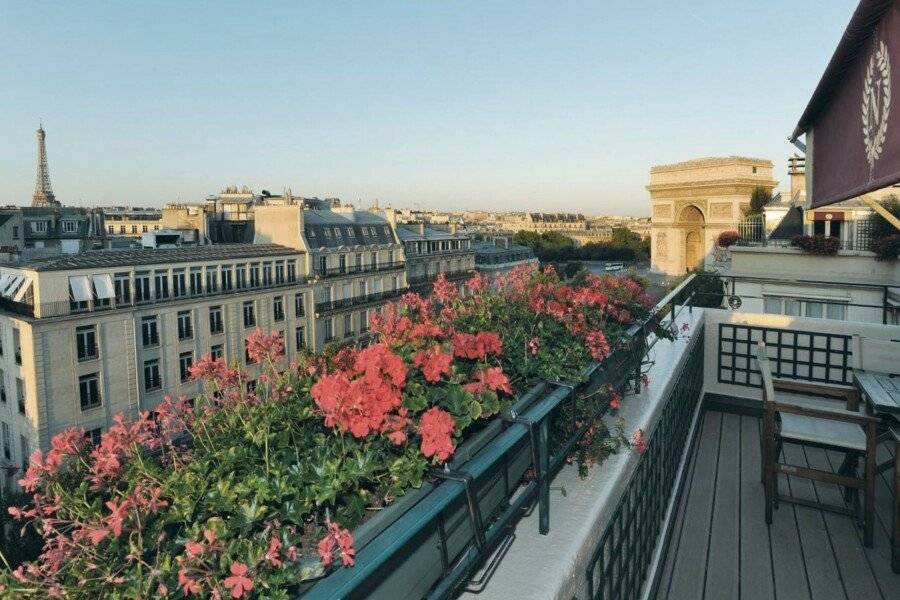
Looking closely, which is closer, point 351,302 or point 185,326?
point 185,326

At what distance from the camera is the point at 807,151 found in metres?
4.27

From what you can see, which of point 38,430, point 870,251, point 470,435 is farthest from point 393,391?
point 38,430

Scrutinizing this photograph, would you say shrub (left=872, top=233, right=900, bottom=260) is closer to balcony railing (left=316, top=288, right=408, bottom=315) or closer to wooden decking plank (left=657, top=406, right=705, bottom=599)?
wooden decking plank (left=657, top=406, right=705, bottom=599)

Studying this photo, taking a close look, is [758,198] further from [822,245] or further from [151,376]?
[151,376]

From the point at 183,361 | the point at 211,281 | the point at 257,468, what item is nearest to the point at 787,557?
the point at 257,468

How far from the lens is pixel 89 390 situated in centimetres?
1902

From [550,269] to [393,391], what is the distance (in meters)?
2.52

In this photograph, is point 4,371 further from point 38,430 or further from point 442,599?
point 442,599

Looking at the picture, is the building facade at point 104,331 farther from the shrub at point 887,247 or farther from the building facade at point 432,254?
the building facade at point 432,254

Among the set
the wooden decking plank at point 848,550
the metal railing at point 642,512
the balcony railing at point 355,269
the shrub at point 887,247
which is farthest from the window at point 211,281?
the wooden decking plank at point 848,550

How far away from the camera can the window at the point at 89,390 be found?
61.8 feet

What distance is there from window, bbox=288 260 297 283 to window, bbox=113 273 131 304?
25.5 feet

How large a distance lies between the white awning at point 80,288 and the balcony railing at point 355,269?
10.8 metres

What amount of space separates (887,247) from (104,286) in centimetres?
2041
